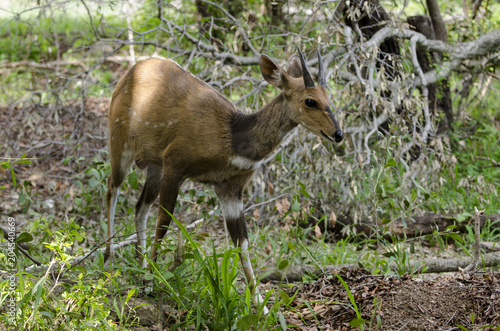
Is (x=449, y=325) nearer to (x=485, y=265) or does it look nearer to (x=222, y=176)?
(x=485, y=265)

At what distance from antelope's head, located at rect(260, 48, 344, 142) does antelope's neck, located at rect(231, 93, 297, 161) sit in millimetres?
80

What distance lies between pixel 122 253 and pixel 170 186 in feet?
2.94

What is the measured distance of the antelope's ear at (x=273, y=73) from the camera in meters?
4.12

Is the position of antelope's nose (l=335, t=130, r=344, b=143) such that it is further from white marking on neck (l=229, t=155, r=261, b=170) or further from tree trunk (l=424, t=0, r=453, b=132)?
tree trunk (l=424, t=0, r=453, b=132)

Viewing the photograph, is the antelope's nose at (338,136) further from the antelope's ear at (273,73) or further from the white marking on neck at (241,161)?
the white marking on neck at (241,161)

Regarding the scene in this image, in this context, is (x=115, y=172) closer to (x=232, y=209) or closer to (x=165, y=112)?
(x=165, y=112)

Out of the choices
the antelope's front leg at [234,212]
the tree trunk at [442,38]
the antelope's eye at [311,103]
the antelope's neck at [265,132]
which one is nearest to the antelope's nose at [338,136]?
the antelope's eye at [311,103]

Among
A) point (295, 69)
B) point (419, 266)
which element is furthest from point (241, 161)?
point (419, 266)

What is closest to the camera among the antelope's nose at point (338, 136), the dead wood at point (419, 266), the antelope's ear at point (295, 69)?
the antelope's nose at point (338, 136)

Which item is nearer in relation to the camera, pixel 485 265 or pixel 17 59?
pixel 485 265

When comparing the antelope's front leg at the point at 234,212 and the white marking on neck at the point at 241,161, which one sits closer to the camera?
the white marking on neck at the point at 241,161

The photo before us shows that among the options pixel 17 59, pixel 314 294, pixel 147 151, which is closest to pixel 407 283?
pixel 314 294

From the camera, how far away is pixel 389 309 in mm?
3729

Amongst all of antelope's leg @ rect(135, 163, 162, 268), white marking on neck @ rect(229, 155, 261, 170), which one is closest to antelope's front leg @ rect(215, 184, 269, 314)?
white marking on neck @ rect(229, 155, 261, 170)
